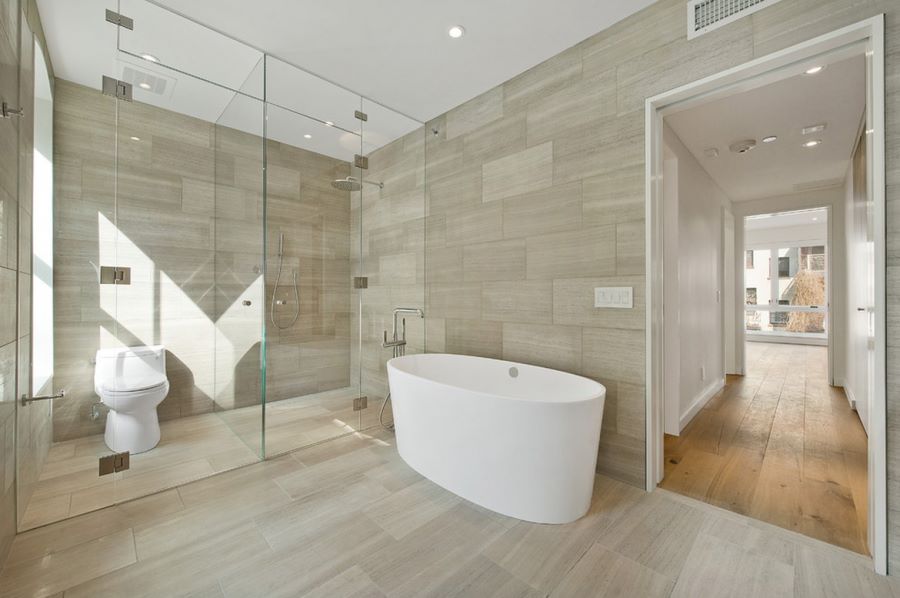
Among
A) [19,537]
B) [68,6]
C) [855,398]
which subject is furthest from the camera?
[855,398]

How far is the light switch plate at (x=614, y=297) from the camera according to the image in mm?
2152

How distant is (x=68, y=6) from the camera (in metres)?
2.01

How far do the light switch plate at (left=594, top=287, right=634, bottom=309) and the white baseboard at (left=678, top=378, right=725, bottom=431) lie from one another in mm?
1461

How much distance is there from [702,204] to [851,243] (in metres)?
1.54

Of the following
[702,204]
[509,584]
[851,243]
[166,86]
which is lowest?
[509,584]

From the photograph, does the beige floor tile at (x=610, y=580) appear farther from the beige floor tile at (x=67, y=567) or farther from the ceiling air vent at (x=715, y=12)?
the ceiling air vent at (x=715, y=12)

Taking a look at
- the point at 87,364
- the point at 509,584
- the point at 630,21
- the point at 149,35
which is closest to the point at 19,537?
the point at 87,364

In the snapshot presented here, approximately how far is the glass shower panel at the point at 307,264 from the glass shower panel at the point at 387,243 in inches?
4.9

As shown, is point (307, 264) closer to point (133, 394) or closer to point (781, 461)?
point (133, 394)

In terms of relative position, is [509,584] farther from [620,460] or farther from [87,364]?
[87,364]

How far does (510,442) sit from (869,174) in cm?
187

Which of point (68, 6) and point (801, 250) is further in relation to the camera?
point (801, 250)

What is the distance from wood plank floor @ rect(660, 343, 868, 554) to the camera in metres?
1.91

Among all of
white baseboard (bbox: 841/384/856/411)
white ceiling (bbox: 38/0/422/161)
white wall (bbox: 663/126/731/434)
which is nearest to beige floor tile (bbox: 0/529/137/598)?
white ceiling (bbox: 38/0/422/161)
